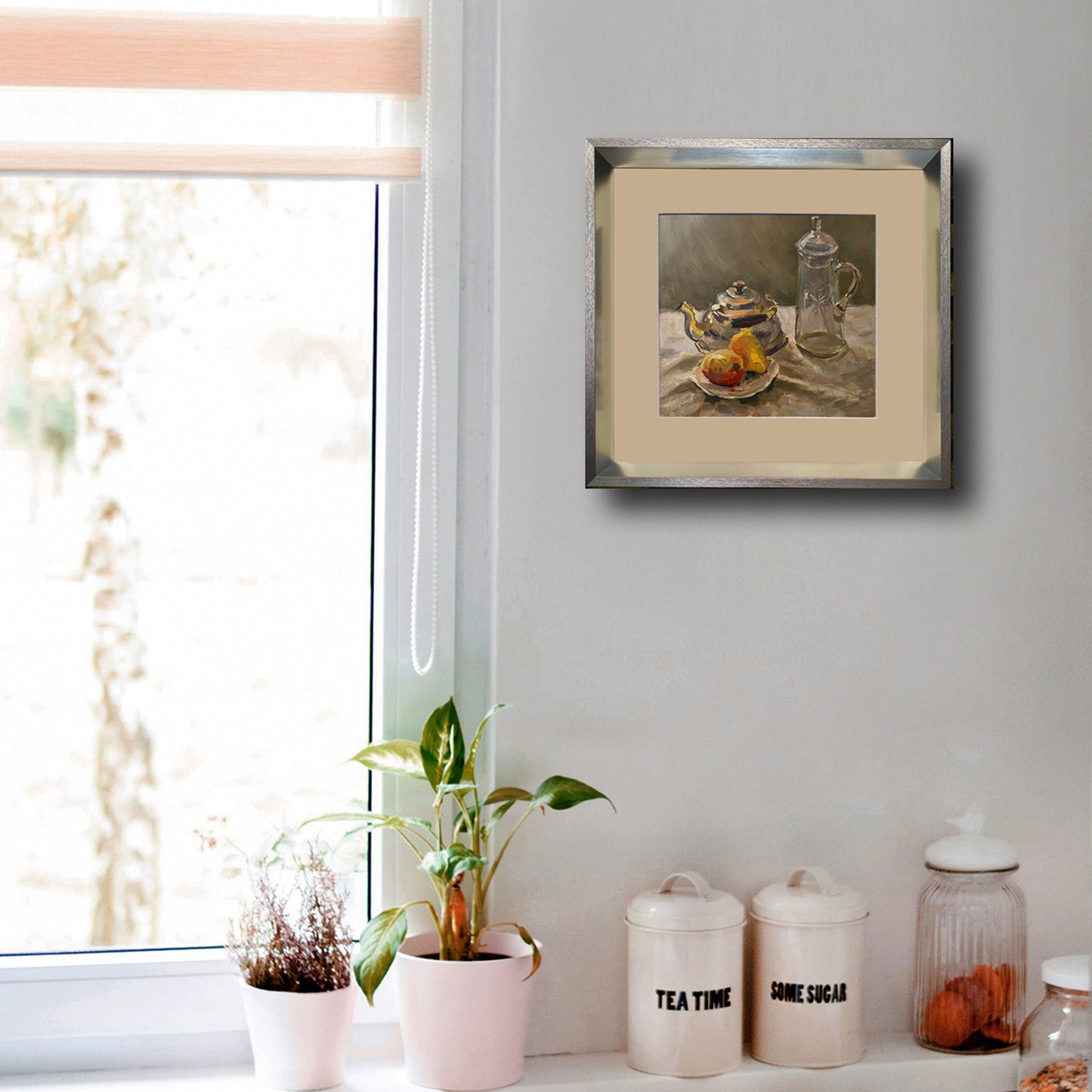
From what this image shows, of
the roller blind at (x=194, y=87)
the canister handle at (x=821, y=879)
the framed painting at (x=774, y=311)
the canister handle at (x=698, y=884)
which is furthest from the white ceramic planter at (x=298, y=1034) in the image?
the roller blind at (x=194, y=87)

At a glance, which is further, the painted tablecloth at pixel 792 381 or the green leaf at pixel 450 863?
the painted tablecloth at pixel 792 381

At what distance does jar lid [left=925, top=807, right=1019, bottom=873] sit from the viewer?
1.17 metres

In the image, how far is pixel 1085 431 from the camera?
1.26 meters

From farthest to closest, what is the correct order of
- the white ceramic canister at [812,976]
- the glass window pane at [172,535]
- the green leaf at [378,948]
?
1. the glass window pane at [172,535]
2. the white ceramic canister at [812,976]
3. the green leaf at [378,948]

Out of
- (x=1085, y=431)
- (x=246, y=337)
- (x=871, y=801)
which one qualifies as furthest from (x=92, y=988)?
(x=1085, y=431)

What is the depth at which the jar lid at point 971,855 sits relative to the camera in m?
1.17

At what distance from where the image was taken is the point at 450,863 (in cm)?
106

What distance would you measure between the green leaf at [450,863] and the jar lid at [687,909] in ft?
0.57

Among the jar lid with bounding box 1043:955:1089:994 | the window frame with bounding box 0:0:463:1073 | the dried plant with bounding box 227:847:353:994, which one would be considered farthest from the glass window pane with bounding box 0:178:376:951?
the jar lid with bounding box 1043:955:1089:994

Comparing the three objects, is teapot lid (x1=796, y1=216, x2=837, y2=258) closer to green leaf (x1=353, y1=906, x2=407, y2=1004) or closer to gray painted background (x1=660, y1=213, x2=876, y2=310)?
gray painted background (x1=660, y1=213, x2=876, y2=310)

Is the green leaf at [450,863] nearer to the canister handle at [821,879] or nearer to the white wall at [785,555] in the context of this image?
the white wall at [785,555]

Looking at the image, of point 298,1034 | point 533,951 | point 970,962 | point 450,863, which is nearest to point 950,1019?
point 970,962

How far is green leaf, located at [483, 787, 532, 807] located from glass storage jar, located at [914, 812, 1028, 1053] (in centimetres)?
44

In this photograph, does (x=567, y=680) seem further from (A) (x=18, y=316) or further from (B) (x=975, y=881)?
(A) (x=18, y=316)
